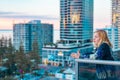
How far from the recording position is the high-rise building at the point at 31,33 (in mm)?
52938

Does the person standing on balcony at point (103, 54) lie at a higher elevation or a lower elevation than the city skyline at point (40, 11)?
lower

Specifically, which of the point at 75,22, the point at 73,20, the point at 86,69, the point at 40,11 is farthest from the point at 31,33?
the point at 86,69

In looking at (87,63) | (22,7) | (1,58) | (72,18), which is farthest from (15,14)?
(87,63)

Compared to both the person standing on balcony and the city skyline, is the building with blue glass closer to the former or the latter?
the city skyline

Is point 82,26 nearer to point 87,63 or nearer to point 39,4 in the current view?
point 39,4

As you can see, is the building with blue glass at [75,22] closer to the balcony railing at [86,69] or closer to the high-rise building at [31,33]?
the high-rise building at [31,33]

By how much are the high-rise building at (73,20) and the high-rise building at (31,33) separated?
3809mm

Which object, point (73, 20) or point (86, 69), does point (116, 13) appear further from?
point (86, 69)

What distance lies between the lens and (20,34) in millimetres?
55188

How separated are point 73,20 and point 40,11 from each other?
5898mm

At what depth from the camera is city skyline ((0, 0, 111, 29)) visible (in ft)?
161

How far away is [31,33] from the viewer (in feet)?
176

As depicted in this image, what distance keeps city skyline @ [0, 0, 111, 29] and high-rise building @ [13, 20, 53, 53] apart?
1.41 m

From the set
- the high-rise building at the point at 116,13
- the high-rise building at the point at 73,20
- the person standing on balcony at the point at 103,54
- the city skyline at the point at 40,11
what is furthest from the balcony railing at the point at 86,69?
the high-rise building at the point at 116,13
